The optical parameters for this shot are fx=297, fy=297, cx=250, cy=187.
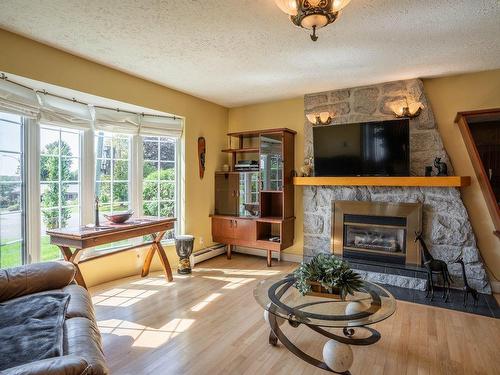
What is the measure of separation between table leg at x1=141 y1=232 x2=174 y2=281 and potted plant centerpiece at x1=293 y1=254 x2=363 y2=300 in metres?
1.97

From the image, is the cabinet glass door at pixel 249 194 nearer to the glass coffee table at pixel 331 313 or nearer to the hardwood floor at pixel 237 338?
the hardwood floor at pixel 237 338

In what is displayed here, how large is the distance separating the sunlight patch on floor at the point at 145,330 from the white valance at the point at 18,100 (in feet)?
6.55

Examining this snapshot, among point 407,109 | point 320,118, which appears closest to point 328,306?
point 407,109

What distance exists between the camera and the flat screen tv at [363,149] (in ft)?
11.2

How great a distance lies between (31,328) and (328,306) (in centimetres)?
169

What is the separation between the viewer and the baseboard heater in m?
4.24

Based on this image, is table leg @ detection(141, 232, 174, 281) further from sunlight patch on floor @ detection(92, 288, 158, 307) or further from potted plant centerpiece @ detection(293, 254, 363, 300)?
potted plant centerpiece @ detection(293, 254, 363, 300)

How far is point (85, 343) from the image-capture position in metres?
1.43

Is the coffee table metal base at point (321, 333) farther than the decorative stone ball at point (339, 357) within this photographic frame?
Yes

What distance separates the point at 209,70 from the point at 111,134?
4.77 feet

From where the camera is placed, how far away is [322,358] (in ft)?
6.61

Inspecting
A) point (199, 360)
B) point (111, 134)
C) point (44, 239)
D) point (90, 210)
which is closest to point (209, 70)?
point (111, 134)

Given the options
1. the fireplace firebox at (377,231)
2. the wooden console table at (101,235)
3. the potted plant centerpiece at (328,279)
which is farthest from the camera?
the fireplace firebox at (377,231)

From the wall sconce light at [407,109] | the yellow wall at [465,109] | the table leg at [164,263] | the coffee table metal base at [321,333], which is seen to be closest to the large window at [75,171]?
the table leg at [164,263]
